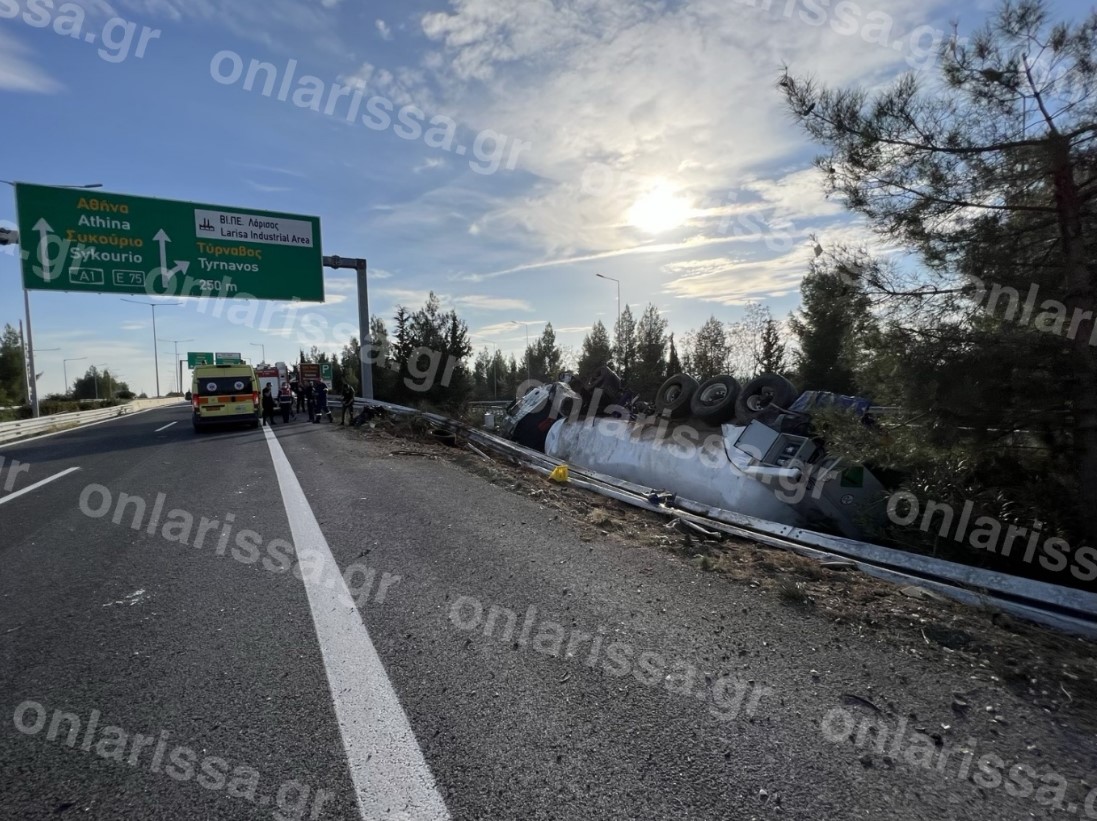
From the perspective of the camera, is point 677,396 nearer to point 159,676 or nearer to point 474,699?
point 474,699

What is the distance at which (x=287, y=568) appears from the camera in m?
4.46

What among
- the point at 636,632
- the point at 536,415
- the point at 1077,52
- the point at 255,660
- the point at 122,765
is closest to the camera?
the point at 122,765

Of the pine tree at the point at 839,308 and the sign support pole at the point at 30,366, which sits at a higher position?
the pine tree at the point at 839,308

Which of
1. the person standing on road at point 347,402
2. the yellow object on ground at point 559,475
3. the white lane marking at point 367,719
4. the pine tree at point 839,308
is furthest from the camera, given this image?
the person standing on road at point 347,402

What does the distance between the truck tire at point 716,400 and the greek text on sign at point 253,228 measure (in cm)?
1332

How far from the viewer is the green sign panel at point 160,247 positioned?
1479 centimetres

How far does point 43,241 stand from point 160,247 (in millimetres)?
2458

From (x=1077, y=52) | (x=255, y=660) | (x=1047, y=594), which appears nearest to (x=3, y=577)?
(x=255, y=660)

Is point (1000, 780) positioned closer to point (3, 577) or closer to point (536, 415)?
point (3, 577)

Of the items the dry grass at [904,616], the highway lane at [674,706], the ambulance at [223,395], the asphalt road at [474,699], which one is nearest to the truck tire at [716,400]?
the dry grass at [904,616]

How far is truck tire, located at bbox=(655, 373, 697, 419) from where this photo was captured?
36.4 ft

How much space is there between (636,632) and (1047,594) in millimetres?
2732

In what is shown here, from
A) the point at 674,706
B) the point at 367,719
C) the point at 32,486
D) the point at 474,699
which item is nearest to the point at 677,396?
the point at 674,706

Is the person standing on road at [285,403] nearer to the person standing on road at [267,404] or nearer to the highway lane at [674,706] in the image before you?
the person standing on road at [267,404]
